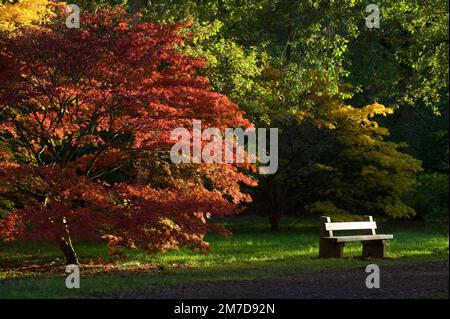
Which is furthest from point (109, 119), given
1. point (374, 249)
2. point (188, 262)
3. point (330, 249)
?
point (374, 249)

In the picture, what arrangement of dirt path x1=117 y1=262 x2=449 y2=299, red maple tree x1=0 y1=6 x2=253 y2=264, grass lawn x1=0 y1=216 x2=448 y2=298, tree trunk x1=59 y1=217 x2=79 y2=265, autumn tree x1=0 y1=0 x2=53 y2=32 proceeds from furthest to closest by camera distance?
autumn tree x1=0 y1=0 x2=53 y2=32
tree trunk x1=59 y1=217 x2=79 y2=265
red maple tree x1=0 y1=6 x2=253 y2=264
grass lawn x1=0 y1=216 x2=448 y2=298
dirt path x1=117 y1=262 x2=449 y2=299

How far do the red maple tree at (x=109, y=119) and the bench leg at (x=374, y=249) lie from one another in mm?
2833

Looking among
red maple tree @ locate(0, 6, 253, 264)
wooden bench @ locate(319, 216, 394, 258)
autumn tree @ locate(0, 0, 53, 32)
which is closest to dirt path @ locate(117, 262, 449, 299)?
red maple tree @ locate(0, 6, 253, 264)

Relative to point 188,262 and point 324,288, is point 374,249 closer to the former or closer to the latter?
point 188,262

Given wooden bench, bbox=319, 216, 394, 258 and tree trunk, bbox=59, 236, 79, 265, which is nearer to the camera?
tree trunk, bbox=59, 236, 79, 265

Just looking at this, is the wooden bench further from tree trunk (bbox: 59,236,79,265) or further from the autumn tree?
the autumn tree

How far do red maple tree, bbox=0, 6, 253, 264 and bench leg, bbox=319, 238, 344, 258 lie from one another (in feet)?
7.06

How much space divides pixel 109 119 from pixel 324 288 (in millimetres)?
4665

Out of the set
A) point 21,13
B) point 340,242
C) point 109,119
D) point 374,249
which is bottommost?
point 374,249

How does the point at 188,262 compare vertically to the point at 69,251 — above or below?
below

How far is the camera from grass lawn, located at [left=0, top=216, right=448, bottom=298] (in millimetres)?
8320

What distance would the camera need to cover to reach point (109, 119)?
35.6 ft
